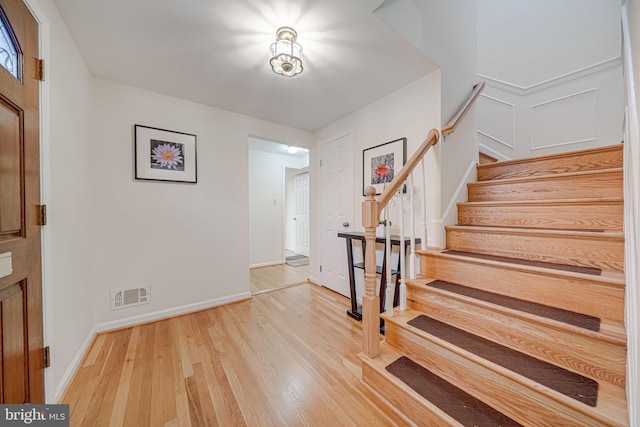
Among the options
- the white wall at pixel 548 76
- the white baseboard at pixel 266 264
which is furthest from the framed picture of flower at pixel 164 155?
the white wall at pixel 548 76

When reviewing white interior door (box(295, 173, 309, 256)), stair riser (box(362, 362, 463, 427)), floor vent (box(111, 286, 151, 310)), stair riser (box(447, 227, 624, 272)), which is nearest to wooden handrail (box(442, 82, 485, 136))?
stair riser (box(447, 227, 624, 272))

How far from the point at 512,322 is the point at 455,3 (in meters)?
2.64

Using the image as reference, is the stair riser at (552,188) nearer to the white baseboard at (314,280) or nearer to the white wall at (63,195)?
the white baseboard at (314,280)

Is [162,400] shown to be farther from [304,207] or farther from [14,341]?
[304,207]

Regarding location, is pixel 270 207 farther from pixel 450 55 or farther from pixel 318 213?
pixel 450 55

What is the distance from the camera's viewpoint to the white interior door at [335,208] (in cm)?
287

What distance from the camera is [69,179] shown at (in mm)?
1554

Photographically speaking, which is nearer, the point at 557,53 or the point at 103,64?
the point at 103,64

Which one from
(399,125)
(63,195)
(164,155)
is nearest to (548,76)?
(399,125)

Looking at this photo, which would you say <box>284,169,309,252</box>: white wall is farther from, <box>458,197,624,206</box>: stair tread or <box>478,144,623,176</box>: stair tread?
<box>458,197,624,206</box>: stair tread

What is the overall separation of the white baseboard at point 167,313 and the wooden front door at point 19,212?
1.04m

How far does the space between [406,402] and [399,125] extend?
2.21 meters

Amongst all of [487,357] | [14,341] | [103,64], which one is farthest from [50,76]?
[487,357]

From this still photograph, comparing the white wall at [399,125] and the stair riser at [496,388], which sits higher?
the white wall at [399,125]
